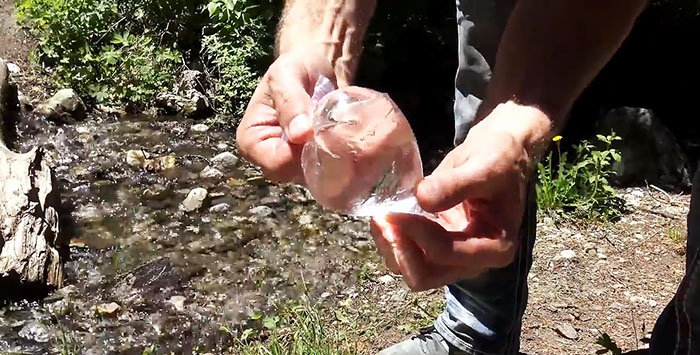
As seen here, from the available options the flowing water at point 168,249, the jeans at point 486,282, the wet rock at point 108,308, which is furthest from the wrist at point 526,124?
the wet rock at point 108,308

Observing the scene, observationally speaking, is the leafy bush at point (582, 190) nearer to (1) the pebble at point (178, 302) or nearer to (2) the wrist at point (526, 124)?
(1) the pebble at point (178, 302)

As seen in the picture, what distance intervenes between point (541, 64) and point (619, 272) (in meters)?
2.00

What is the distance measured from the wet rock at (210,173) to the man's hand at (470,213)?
2.86 m

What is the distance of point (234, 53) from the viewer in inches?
182

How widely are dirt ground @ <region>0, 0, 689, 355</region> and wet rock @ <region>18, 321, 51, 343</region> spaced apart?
1.06 m

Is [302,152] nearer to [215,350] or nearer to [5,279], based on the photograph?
[215,350]

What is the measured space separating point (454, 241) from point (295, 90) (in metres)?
A: 0.37

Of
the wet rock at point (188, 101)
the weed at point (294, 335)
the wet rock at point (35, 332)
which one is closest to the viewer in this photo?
the weed at point (294, 335)

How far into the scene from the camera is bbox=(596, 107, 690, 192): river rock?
12.7ft

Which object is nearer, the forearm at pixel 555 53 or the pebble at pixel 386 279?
the forearm at pixel 555 53

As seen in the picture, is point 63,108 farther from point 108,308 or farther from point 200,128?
point 108,308

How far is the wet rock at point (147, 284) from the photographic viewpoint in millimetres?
3191

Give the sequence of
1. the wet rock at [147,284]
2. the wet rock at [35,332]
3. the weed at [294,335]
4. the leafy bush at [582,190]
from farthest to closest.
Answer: the leafy bush at [582,190] < the wet rock at [147,284] < the wet rock at [35,332] < the weed at [294,335]

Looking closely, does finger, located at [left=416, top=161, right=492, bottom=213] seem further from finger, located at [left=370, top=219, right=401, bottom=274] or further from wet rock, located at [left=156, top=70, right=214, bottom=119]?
wet rock, located at [left=156, top=70, right=214, bottom=119]
